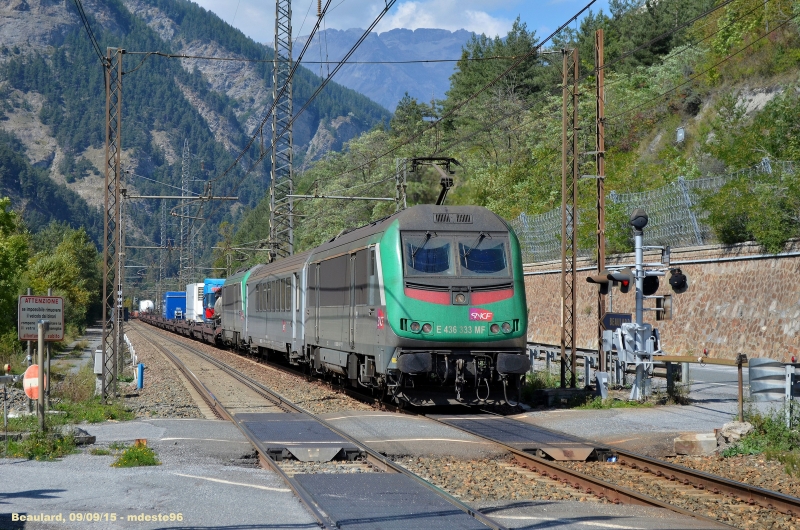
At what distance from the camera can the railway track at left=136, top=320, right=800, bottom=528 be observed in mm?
9039

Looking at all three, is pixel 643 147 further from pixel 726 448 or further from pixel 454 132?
pixel 726 448

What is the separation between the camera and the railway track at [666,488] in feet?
29.7

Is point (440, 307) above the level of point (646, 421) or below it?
above

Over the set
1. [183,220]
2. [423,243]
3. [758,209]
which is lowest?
[423,243]

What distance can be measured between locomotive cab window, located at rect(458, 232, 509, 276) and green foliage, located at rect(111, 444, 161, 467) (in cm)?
685

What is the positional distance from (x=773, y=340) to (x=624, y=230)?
10379 mm

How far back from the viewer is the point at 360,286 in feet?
60.5

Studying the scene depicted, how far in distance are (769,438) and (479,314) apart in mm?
5424

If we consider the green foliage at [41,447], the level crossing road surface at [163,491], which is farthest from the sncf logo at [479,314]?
the green foliage at [41,447]

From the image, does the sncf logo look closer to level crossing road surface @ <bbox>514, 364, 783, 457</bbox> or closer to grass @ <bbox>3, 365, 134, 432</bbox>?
level crossing road surface @ <bbox>514, 364, 783, 457</bbox>

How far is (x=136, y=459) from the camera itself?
11531 mm

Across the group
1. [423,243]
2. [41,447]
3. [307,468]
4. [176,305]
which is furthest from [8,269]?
[176,305]

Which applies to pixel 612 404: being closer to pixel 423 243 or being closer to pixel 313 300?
pixel 423 243

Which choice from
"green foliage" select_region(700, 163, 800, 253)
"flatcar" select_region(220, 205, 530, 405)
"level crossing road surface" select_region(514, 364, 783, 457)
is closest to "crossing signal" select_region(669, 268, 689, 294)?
"level crossing road surface" select_region(514, 364, 783, 457)
